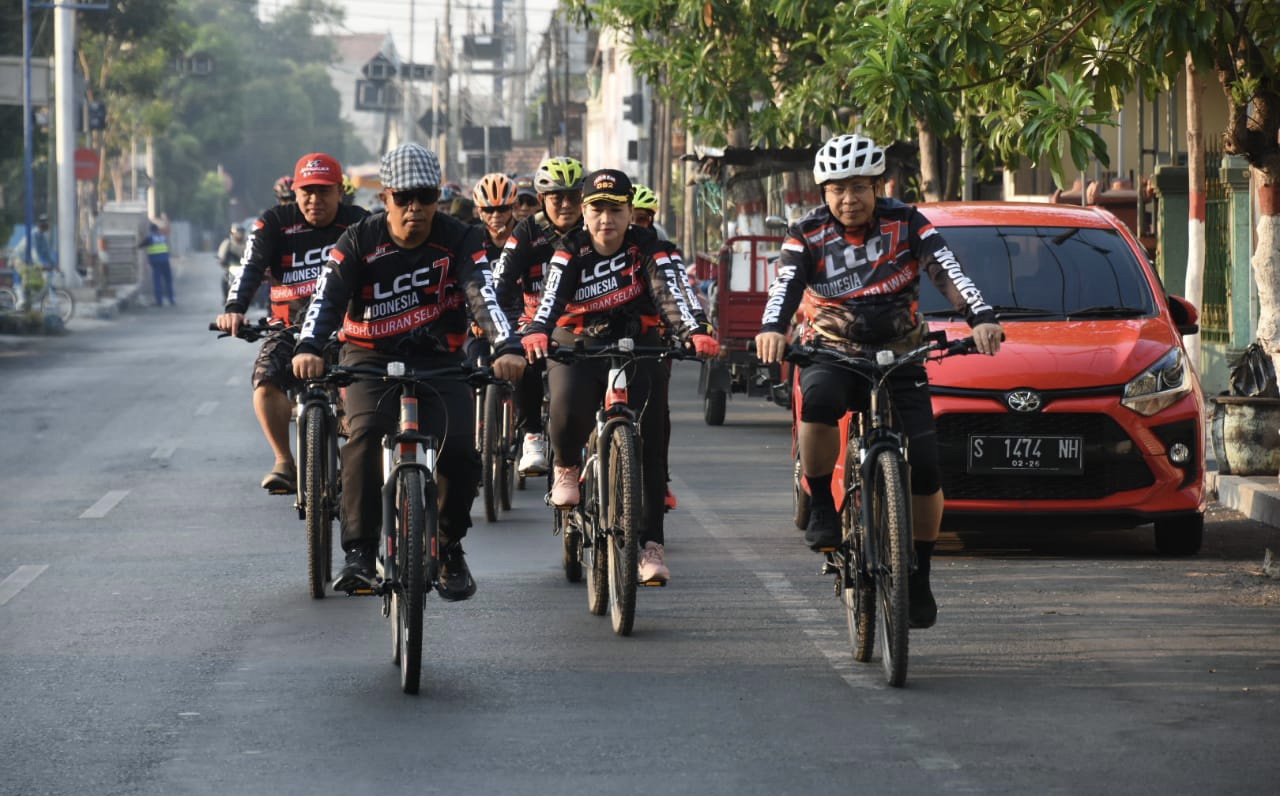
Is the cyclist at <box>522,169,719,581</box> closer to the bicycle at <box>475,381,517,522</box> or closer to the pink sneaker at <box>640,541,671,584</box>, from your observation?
the pink sneaker at <box>640,541,671,584</box>

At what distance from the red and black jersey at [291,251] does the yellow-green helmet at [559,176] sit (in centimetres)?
99

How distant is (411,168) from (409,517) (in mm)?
1353

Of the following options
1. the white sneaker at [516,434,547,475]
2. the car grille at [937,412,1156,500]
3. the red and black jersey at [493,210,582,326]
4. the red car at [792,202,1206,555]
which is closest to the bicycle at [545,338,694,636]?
the red and black jersey at [493,210,582,326]

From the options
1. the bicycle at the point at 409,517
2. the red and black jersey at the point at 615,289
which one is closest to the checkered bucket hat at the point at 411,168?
the bicycle at the point at 409,517

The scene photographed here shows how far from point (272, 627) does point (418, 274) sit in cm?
170

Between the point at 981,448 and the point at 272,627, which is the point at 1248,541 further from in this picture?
the point at 272,627

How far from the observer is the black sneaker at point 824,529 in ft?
26.5

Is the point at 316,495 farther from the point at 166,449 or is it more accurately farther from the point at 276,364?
the point at 166,449

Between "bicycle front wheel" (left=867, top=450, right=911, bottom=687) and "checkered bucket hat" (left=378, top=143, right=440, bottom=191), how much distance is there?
194cm

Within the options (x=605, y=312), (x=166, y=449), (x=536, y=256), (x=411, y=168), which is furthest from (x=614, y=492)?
(x=166, y=449)

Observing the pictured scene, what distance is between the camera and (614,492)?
8742 mm

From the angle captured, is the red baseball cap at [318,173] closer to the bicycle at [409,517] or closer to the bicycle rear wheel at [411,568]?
the bicycle at [409,517]

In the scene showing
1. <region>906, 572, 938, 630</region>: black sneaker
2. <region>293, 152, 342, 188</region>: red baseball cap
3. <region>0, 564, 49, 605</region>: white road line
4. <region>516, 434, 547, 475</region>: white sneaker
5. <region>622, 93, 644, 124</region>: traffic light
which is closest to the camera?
<region>906, 572, 938, 630</region>: black sneaker

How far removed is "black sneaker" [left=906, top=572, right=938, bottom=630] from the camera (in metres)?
7.82
